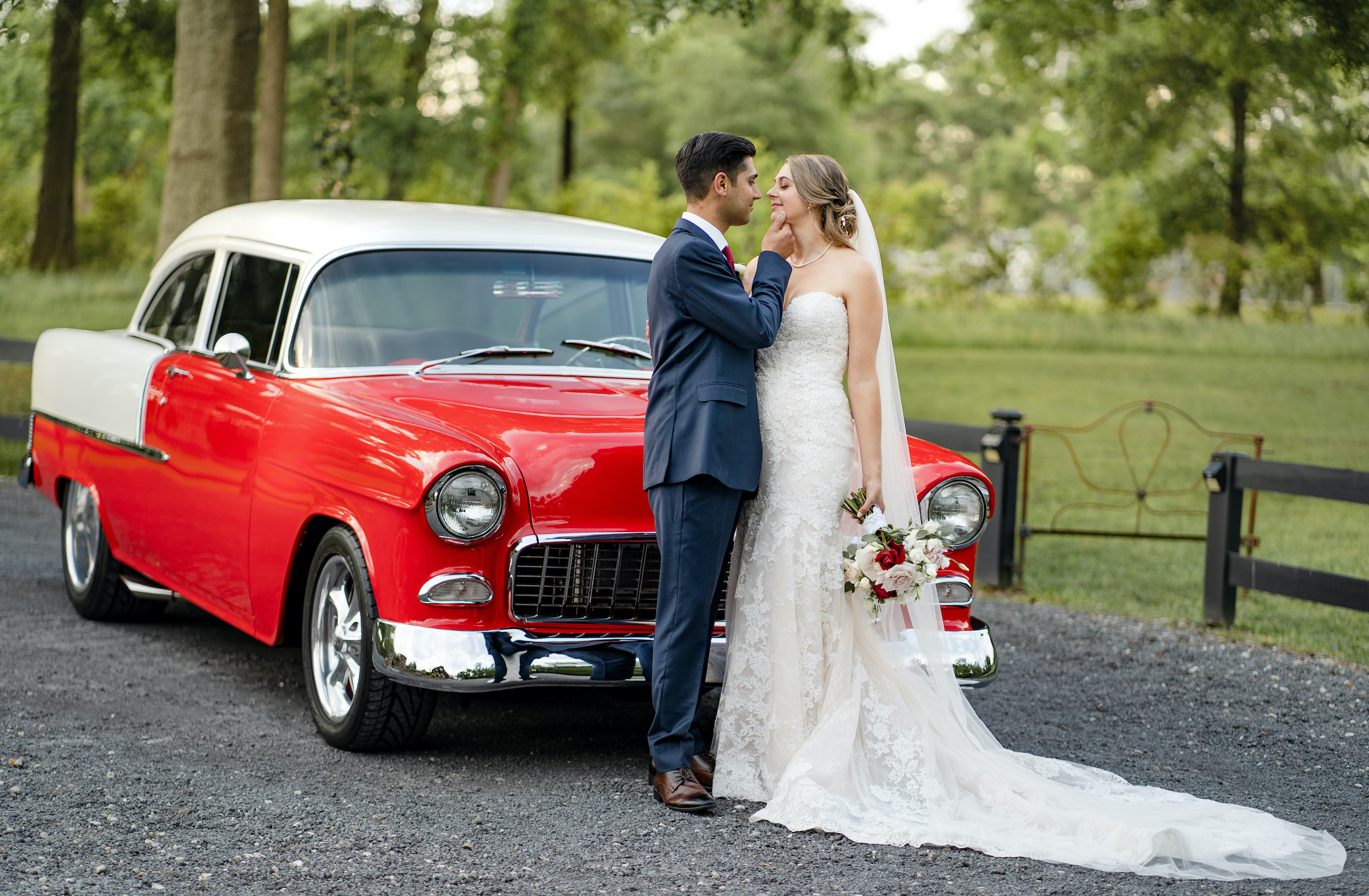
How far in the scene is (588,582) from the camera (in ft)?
14.2

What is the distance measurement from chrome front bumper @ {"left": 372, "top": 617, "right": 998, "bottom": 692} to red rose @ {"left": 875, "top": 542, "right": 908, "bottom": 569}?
0.59m

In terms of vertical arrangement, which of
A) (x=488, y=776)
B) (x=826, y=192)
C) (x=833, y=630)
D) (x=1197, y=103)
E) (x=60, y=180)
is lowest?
(x=488, y=776)

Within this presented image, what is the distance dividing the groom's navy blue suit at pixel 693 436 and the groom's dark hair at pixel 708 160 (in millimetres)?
138

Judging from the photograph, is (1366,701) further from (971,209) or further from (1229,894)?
(971,209)

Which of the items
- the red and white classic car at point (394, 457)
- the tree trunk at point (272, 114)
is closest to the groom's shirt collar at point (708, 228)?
the red and white classic car at point (394, 457)

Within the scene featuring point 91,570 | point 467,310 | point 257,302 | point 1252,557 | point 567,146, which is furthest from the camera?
point 567,146

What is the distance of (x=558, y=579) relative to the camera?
4.29 metres

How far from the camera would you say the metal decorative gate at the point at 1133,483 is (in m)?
10.9

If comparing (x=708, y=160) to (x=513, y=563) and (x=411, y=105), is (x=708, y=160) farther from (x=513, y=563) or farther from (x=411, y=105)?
(x=411, y=105)

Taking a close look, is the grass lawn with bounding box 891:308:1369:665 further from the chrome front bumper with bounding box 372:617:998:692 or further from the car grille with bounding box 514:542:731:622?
the chrome front bumper with bounding box 372:617:998:692

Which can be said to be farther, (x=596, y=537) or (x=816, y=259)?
(x=816, y=259)

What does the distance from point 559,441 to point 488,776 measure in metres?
1.14

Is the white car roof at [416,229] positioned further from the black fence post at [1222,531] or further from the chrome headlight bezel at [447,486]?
the black fence post at [1222,531]

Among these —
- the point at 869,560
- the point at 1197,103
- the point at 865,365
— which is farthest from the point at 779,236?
the point at 1197,103
